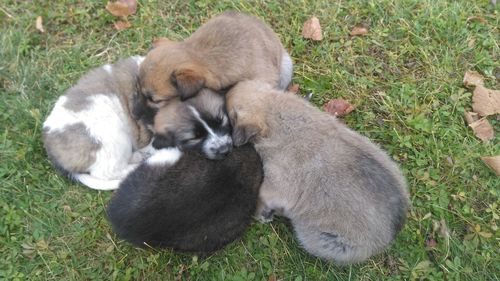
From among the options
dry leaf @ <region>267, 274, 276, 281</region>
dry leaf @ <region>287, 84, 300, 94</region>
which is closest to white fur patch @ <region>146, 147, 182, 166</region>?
dry leaf @ <region>267, 274, 276, 281</region>

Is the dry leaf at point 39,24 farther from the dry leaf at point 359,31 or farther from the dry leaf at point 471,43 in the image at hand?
the dry leaf at point 471,43

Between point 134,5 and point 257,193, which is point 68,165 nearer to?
point 257,193

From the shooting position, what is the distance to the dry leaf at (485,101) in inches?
185

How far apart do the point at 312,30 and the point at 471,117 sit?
191cm

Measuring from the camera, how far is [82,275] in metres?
4.04

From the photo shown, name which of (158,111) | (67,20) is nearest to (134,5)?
(67,20)

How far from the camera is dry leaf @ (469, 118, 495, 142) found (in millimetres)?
4605

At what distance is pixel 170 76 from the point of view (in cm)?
408

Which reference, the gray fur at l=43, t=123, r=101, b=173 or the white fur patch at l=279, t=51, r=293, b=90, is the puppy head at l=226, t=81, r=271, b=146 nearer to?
the white fur patch at l=279, t=51, r=293, b=90

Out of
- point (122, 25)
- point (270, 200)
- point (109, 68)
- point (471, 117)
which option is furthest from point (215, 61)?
point (471, 117)

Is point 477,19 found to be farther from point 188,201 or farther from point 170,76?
point 188,201

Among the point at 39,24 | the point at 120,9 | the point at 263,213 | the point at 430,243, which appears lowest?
the point at 430,243

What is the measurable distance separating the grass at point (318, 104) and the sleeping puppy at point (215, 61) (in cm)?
63

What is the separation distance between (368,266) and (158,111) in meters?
2.28
